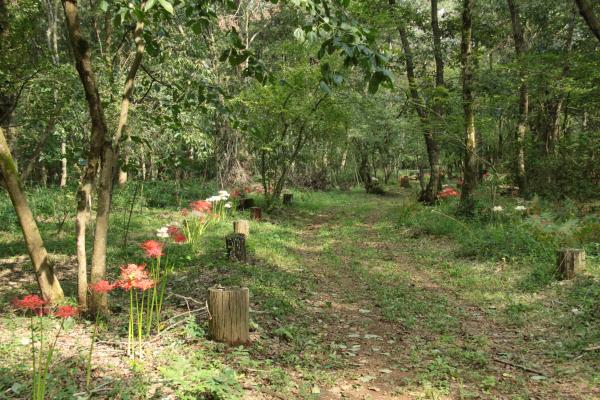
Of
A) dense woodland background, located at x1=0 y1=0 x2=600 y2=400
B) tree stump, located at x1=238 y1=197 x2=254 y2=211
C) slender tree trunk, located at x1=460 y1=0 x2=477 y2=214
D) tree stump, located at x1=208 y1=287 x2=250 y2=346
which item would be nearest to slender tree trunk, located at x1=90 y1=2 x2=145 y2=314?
dense woodland background, located at x1=0 y1=0 x2=600 y2=400

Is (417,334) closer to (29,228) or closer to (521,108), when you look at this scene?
(29,228)

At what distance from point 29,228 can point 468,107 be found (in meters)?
9.38

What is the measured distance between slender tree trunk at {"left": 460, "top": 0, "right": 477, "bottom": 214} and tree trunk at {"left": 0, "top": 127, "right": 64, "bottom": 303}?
9.08 meters

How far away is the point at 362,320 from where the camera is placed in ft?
17.8

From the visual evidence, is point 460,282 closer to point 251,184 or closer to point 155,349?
point 155,349

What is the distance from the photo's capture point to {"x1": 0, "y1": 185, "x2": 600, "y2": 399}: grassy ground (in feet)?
11.9

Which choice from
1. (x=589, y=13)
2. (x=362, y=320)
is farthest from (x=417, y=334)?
(x=589, y=13)

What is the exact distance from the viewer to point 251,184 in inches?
664

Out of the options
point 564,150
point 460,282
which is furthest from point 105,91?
point 564,150

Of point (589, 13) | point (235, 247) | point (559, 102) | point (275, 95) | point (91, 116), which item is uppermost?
point (559, 102)

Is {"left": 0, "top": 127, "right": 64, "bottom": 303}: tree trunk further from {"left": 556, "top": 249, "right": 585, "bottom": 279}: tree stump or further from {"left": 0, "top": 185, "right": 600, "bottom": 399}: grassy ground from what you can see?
{"left": 556, "top": 249, "right": 585, "bottom": 279}: tree stump

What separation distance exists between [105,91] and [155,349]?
230 inches

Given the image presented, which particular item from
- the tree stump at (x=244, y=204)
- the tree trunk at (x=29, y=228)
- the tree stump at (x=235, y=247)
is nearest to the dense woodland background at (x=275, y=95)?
the tree trunk at (x=29, y=228)

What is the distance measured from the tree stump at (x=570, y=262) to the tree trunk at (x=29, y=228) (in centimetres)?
648
